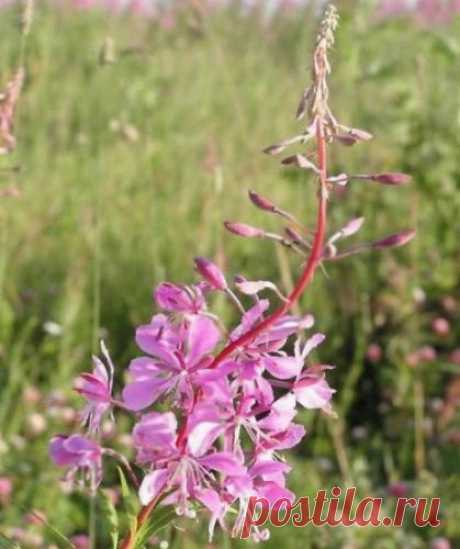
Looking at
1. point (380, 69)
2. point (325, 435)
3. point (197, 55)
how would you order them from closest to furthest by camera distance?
point (325, 435) < point (380, 69) < point (197, 55)

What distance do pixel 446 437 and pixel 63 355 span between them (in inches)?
41.7

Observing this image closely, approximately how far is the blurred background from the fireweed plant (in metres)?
1.33

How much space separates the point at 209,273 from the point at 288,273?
2235mm

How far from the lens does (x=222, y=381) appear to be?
0.90m

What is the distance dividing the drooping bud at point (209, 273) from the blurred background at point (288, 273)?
136cm

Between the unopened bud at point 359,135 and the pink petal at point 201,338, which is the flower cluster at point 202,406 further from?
the unopened bud at point 359,135

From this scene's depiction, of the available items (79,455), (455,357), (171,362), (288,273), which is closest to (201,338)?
(171,362)

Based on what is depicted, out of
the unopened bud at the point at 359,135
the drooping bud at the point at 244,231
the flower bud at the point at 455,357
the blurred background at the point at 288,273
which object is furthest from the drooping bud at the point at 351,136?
the flower bud at the point at 455,357

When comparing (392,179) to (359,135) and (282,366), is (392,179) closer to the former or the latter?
(359,135)

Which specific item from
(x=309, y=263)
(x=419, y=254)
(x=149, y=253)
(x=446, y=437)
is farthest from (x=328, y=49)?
(x=149, y=253)

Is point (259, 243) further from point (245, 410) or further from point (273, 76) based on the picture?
point (273, 76)

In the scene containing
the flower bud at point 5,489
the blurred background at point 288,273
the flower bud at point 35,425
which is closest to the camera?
the flower bud at point 5,489

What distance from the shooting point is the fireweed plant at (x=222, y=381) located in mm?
907

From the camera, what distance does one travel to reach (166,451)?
917 millimetres
